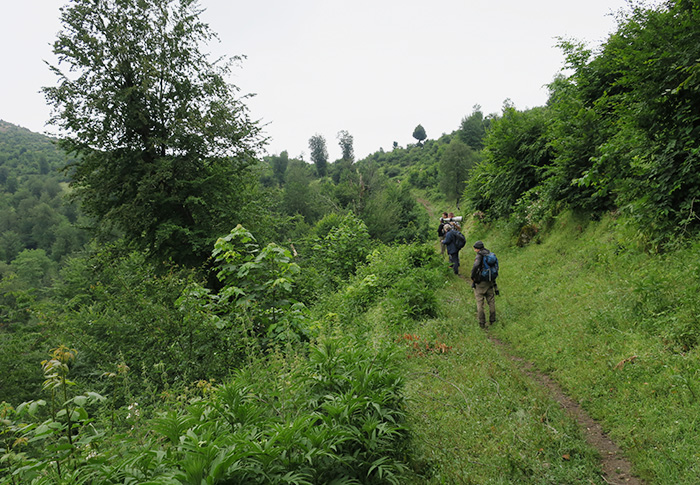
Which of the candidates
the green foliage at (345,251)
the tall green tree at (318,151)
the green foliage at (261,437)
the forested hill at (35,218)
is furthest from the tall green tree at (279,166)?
the green foliage at (261,437)

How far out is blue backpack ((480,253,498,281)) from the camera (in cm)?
805

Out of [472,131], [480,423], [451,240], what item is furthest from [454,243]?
[472,131]

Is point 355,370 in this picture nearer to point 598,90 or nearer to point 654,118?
point 654,118

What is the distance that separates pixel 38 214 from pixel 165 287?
357 ft

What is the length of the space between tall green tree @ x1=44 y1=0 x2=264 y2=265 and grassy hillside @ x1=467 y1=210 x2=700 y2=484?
34.6ft

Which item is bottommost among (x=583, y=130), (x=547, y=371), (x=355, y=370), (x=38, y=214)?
(x=547, y=371)

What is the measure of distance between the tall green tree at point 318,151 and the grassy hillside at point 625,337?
109m

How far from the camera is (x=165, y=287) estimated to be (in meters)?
6.20

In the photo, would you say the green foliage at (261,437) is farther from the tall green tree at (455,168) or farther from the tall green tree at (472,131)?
the tall green tree at (472,131)

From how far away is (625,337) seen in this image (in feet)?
18.0

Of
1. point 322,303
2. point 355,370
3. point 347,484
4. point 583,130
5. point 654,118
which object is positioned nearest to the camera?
point 347,484

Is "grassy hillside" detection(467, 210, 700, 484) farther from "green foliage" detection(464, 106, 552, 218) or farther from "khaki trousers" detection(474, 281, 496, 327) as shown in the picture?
"green foliage" detection(464, 106, 552, 218)

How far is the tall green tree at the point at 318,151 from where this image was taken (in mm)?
114750

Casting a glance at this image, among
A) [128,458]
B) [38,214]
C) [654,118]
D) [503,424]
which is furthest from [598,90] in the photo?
[38,214]
